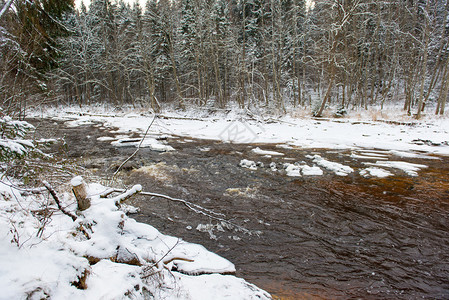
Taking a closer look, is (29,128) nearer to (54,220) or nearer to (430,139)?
(54,220)

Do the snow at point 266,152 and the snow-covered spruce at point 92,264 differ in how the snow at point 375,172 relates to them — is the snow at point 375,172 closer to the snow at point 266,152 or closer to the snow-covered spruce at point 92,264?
the snow at point 266,152

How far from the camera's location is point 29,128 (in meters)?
2.92

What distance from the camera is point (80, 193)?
9.39 ft

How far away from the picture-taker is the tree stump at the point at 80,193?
278 centimetres

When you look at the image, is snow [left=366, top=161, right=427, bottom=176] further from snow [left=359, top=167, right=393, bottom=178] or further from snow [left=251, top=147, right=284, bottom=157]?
snow [left=251, top=147, right=284, bottom=157]

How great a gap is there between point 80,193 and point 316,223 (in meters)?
4.34

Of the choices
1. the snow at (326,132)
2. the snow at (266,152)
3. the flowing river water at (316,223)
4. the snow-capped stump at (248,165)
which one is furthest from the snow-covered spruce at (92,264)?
the snow at (266,152)

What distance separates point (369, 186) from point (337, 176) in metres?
1.01

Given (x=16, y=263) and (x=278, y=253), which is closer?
(x=16, y=263)

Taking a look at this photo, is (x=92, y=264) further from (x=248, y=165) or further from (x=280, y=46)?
(x=280, y=46)

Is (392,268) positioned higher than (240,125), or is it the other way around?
(240,125)

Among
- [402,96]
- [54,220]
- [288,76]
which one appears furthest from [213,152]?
[402,96]

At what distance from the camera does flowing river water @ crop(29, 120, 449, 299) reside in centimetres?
340

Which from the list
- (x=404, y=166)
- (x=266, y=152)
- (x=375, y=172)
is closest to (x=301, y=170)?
(x=375, y=172)
